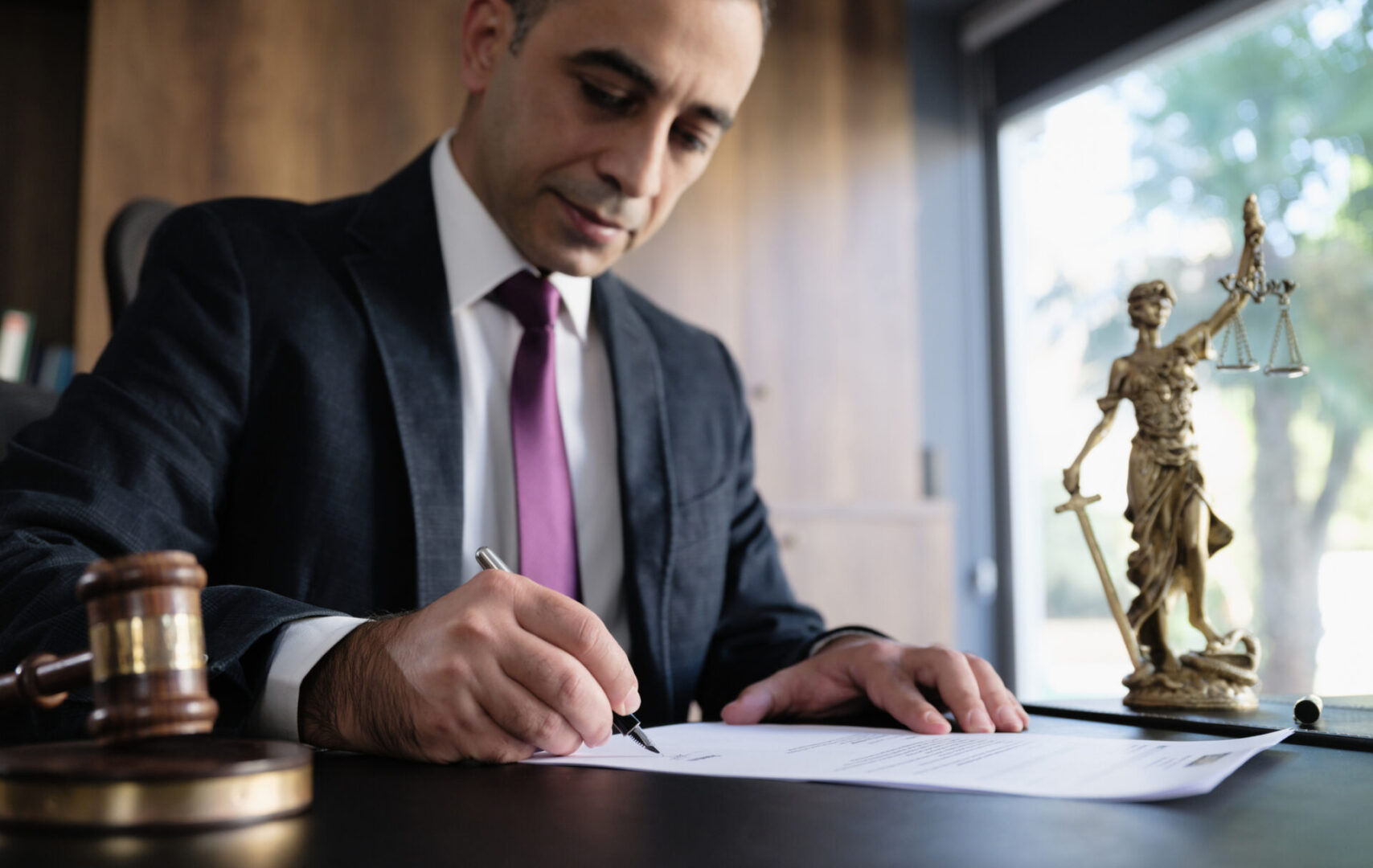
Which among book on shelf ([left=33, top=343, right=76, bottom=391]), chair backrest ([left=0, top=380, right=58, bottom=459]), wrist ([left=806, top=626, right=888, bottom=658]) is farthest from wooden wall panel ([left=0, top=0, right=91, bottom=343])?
wrist ([left=806, top=626, right=888, bottom=658])

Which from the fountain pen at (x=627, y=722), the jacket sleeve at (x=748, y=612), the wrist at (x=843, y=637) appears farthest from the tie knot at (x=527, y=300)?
the fountain pen at (x=627, y=722)

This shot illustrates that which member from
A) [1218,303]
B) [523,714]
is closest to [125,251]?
[523,714]

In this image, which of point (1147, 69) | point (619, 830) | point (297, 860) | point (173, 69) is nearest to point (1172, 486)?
point (619, 830)

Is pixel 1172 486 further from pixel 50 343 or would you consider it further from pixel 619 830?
pixel 50 343

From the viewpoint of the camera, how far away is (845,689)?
3.48ft

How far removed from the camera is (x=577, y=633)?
0.73 m

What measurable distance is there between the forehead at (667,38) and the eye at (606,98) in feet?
0.13

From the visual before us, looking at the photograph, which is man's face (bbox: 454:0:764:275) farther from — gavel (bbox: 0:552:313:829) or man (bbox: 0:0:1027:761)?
gavel (bbox: 0:552:313:829)

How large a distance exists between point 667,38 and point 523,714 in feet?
2.72

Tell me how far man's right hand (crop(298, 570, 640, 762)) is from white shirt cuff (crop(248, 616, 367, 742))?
0.03m

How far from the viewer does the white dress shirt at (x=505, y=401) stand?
4.46 ft

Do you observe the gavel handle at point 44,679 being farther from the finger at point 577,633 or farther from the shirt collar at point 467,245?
the shirt collar at point 467,245

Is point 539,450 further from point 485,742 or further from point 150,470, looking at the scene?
point 485,742

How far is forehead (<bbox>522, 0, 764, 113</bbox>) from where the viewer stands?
1.28m
